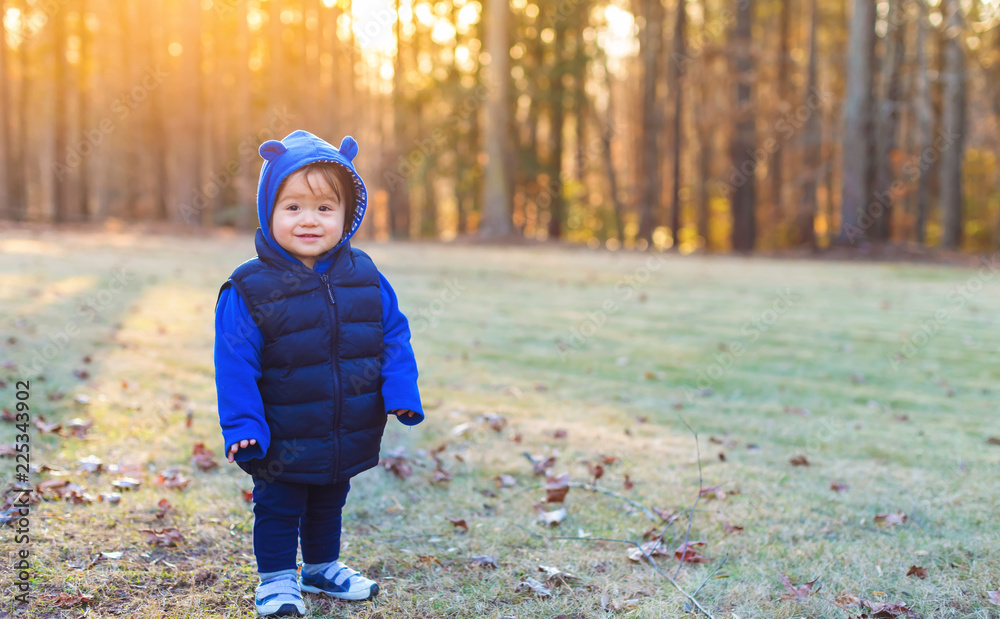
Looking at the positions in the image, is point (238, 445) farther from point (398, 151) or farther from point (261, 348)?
point (398, 151)

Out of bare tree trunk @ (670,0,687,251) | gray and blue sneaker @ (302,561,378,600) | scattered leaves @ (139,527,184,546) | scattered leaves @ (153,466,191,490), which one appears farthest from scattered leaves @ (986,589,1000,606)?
bare tree trunk @ (670,0,687,251)

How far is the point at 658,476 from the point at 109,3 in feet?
111

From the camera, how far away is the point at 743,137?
21.7 metres

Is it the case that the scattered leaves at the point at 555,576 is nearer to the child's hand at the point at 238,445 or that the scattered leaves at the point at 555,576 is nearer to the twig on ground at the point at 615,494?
the twig on ground at the point at 615,494

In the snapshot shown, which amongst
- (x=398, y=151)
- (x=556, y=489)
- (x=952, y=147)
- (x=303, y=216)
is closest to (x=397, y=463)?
(x=556, y=489)

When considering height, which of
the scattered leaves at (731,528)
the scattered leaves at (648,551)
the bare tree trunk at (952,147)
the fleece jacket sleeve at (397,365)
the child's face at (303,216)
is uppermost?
the bare tree trunk at (952,147)

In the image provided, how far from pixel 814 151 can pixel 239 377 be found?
27212 millimetres

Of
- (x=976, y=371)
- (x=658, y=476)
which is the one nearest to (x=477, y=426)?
(x=658, y=476)

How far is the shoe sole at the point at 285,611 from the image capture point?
9.60ft

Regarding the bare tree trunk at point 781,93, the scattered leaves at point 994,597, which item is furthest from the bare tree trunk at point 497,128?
the scattered leaves at point 994,597

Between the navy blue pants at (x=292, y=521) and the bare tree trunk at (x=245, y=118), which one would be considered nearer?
the navy blue pants at (x=292, y=521)

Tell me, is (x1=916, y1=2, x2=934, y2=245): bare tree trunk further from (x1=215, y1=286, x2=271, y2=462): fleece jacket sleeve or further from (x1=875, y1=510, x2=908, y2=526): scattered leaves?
(x1=215, y1=286, x2=271, y2=462): fleece jacket sleeve

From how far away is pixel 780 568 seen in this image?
3.47 m

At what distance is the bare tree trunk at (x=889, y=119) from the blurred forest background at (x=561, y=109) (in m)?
0.09
